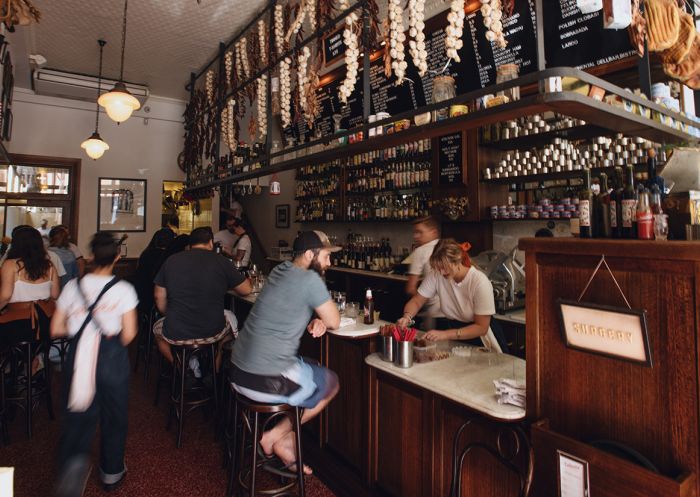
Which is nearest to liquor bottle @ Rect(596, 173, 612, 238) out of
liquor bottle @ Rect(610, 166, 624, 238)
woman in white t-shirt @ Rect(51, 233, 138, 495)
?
liquor bottle @ Rect(610, 166, 624, 238)

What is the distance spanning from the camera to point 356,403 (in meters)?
2.81

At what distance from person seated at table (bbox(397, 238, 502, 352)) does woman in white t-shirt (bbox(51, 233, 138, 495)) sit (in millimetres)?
1794

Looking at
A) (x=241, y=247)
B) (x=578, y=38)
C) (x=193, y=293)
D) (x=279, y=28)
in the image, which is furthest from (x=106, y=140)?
(x=578, y=38)

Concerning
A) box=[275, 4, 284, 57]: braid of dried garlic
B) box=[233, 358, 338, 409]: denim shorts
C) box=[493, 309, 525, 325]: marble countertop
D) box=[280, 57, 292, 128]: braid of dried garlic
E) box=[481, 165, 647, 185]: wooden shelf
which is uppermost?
box=[275, 4, 284, 57]: braid of dried garlic

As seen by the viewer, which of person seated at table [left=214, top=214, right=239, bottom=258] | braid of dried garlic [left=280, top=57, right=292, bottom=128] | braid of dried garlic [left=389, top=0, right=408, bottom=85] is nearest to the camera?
braid of dried garlic [left=389, top=0, right=408, bottom=85]

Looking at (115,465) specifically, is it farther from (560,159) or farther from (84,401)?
(560,159)

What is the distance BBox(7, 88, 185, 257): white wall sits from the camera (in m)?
7.25

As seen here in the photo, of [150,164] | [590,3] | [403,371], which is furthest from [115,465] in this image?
[150,164]

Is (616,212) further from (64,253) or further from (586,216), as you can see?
(64,253)

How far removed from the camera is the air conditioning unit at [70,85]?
6.54 metres

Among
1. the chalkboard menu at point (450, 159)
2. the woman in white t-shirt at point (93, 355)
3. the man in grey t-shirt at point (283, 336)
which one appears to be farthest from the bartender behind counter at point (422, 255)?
the woman in white t-shirt at point (93, 355)

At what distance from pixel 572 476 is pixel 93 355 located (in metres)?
2.50

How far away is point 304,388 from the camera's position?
2461 millimetres

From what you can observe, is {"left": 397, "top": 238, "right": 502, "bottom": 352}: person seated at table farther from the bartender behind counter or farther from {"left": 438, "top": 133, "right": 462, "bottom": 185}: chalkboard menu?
{"left": 438, "top": 133, "right": 462, "bottom": 185}: chalkboard menu
